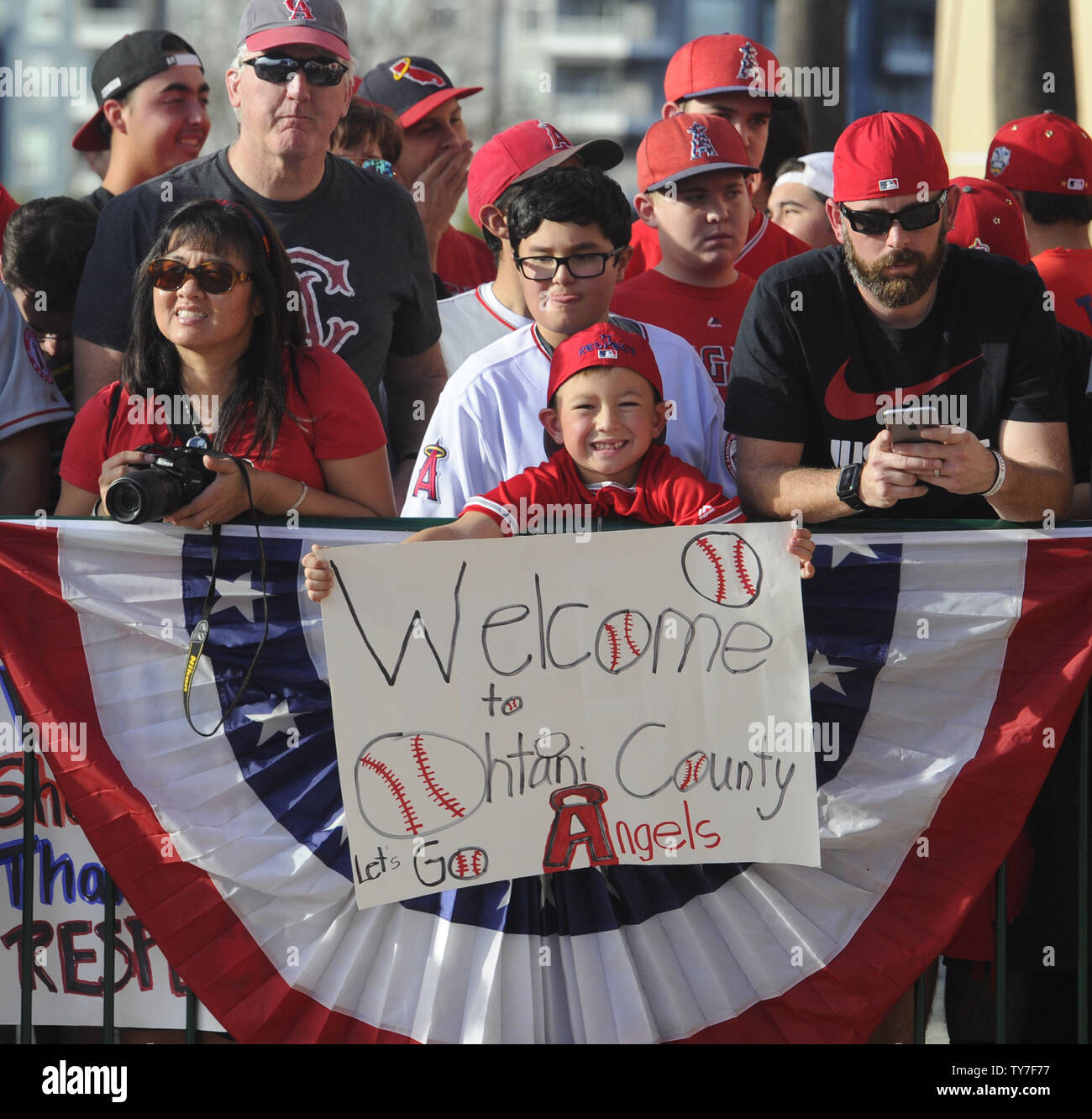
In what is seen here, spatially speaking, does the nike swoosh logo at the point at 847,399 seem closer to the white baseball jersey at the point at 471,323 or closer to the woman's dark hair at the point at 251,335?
the white baseball jersey at the point at 471,323

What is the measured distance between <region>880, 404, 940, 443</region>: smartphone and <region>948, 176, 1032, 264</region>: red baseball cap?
1.11 m

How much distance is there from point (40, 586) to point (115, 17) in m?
62.7

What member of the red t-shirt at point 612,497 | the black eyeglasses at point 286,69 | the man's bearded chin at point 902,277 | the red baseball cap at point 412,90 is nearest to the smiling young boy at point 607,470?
the red t-shirt at point 612,497

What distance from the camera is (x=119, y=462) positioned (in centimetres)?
335

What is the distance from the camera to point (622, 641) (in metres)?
3.47

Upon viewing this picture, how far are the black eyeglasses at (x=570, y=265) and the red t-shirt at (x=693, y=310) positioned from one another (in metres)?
0.63

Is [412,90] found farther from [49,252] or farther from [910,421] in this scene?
[910,421]

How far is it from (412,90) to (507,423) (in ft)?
8.10

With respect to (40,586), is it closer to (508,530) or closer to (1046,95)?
(508,530)

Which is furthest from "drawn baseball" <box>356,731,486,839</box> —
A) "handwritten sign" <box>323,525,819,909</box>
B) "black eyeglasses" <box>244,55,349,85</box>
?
"black eyeglasses" <box>244,55,349,85</box>

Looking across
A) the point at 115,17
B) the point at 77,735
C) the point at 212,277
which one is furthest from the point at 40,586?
the point at 115,17

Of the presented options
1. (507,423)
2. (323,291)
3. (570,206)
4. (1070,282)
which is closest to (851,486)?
(507,423)

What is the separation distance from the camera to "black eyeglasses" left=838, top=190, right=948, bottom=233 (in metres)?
3.78

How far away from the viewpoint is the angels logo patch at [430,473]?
12.4 feet
